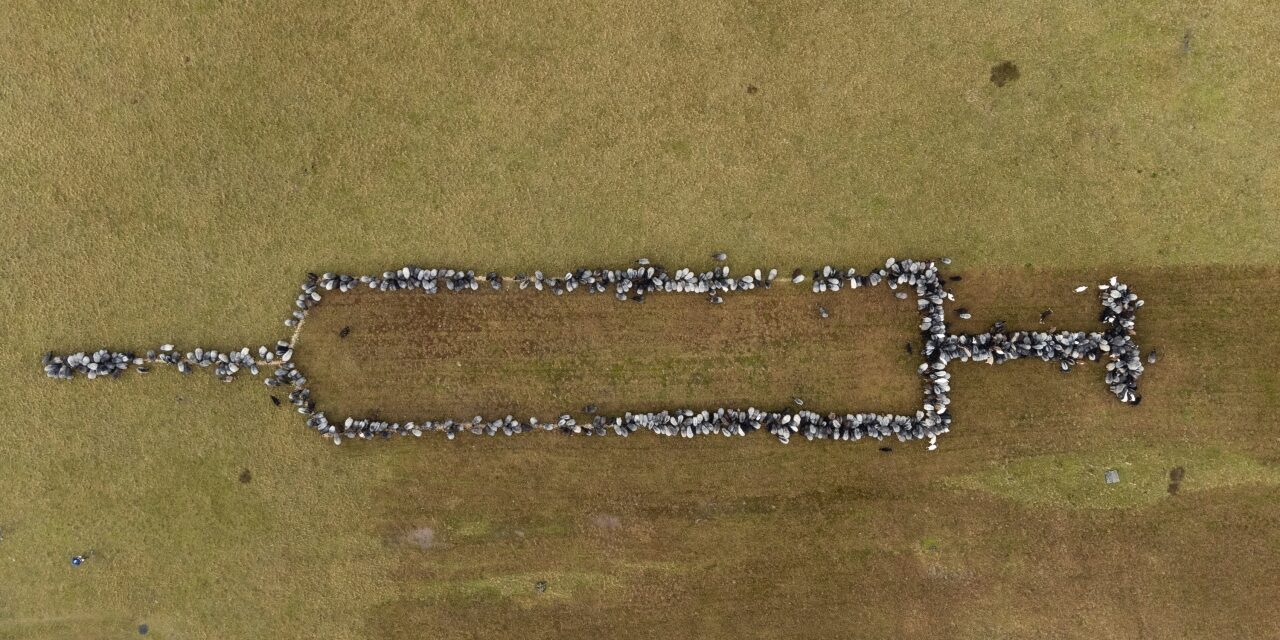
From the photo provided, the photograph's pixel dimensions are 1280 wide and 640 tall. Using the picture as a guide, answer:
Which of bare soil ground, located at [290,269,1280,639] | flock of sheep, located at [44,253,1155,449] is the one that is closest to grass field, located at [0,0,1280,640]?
bare soil ground, located at [290,269,1280,639]

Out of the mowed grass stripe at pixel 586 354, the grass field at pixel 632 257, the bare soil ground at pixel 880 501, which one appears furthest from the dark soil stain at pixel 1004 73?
the mowed grass stripe at pixel 586 354

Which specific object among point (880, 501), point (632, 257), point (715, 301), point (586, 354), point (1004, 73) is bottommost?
point (880, 501)

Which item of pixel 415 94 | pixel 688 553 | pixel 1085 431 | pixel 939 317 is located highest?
pixel 415 94

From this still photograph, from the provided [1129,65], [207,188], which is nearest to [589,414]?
[207,188]

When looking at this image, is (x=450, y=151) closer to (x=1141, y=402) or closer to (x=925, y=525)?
(x=925, y=525)

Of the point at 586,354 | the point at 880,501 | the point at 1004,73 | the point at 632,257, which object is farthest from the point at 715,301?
the point at 1004,73

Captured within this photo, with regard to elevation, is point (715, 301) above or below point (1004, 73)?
below

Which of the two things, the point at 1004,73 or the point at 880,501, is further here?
the point at 880,501

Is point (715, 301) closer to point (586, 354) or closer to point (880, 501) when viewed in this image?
point (586, 354)
